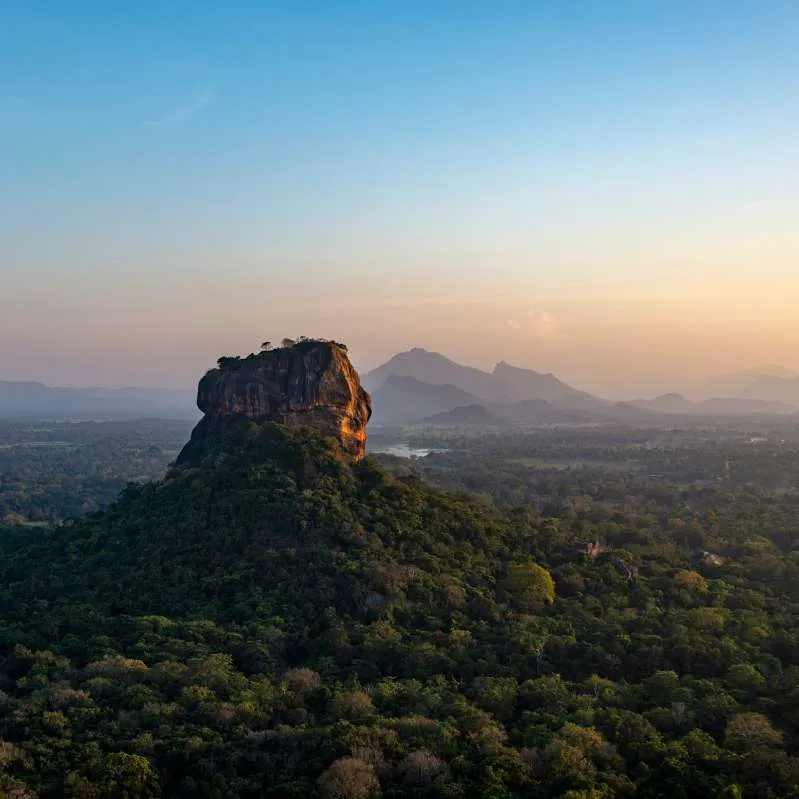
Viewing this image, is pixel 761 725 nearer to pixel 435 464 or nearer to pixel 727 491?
pixel 727 491

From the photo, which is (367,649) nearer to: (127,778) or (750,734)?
(127,778)

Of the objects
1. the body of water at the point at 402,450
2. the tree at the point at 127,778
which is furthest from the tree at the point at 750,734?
the body of water at the point at 402,450

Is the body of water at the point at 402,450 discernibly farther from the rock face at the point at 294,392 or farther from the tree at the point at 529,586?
the tree at the point at 529,586

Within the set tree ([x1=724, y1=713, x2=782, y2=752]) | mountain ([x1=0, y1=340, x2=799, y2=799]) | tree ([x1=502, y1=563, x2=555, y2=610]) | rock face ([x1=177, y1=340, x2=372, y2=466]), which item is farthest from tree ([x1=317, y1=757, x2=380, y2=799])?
rock face ([x1=177, y1=340, x2=372, y2=466])

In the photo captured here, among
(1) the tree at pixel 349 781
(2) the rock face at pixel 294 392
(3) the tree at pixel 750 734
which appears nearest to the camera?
(1) the tree at pixel 349 781

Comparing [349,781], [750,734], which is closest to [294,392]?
[349,781]

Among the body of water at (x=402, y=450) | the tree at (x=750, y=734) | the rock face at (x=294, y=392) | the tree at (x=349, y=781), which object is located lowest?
the body of water at (x=402, y=450)

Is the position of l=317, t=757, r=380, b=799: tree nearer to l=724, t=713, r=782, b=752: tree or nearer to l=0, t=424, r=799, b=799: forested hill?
l=0, t=424, r=799, b=799: forested hill
